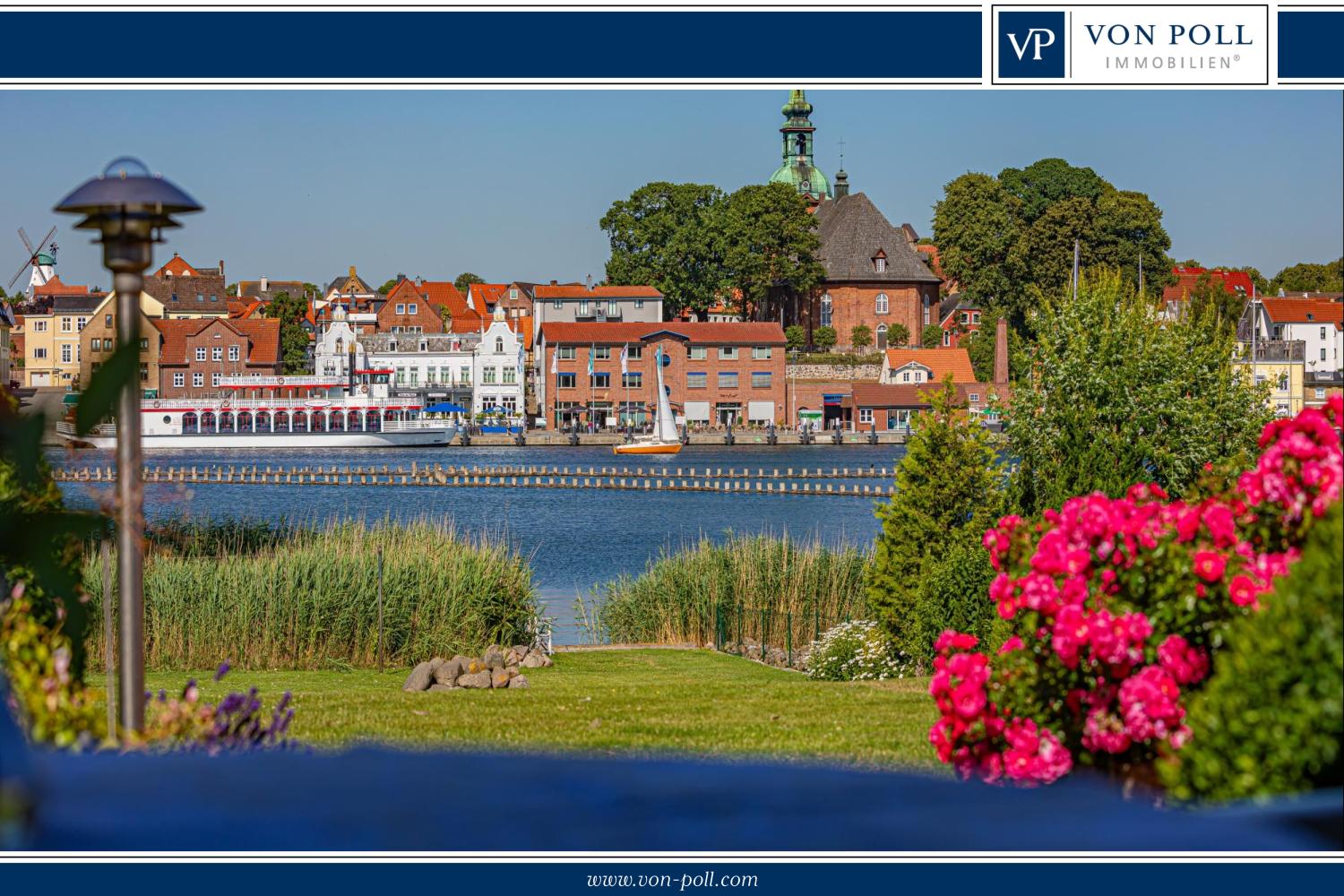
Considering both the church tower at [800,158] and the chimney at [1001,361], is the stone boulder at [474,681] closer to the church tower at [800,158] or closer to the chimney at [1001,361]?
the chimney at [1001,361]

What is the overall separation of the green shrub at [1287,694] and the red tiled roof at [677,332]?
9687 centimetres

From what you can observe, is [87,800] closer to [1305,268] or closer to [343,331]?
[1305,268]

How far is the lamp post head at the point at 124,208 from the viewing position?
6.42m

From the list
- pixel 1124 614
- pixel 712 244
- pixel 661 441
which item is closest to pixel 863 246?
pixel 712 244

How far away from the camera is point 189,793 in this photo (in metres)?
4.95

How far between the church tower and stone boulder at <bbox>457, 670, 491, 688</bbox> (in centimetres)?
13616

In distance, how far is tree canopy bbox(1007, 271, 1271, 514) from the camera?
19.3 m

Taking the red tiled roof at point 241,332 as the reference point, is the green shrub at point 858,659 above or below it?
below

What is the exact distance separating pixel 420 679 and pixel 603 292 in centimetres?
9484

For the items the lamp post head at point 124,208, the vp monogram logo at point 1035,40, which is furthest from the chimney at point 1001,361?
the lamp post head at point 124,208

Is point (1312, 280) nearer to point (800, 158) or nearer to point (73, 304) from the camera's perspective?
point (73, 304)

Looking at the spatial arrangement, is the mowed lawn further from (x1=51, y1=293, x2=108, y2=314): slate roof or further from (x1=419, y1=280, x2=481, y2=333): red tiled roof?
(x1=419, y1=280, x2=481, y2=333): red tiled roof

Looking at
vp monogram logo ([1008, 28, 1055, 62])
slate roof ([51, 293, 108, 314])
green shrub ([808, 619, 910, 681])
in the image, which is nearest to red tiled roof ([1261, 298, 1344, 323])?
green shrub ([808, 619, 910, 681])

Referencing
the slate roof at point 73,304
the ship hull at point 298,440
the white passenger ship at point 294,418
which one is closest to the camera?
the slate roof at point 73,304
